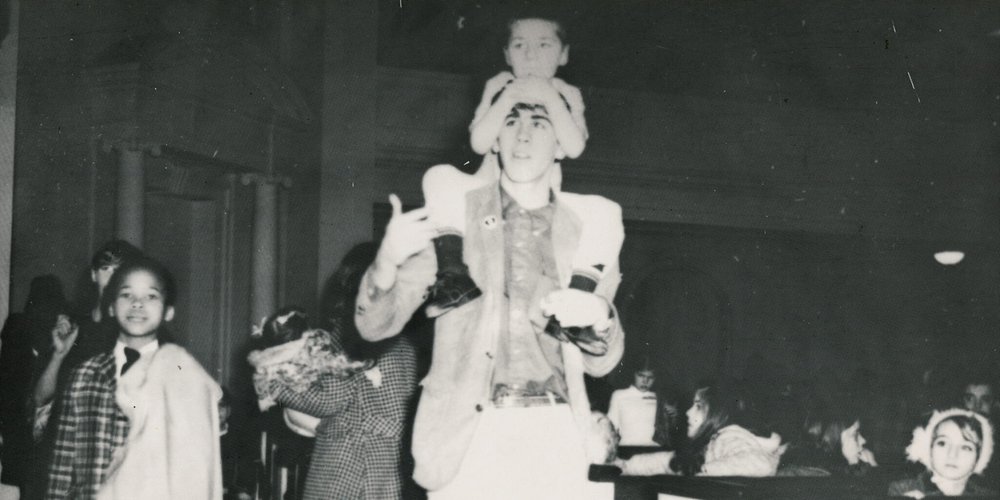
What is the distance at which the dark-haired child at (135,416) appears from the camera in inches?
82.1

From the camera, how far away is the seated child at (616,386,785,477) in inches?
101

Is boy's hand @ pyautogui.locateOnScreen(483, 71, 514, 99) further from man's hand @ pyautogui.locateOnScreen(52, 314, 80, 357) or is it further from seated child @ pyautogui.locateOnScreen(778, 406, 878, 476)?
seated child @ pyautogui.locateOnScreen(778, 406, 878, 476)

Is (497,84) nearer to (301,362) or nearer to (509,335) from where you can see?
(509,335)

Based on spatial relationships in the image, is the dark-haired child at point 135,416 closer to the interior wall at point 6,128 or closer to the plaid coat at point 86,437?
the plaid coat at point 86,437

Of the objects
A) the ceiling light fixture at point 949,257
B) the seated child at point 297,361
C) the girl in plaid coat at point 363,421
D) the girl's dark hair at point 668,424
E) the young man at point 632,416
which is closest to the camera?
the seated child at point 297,361

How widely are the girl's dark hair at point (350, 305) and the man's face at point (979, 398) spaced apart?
2185 mm

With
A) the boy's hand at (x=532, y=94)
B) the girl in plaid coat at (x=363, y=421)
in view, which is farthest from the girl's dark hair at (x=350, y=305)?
the boy's hand at (x=532, y=94)

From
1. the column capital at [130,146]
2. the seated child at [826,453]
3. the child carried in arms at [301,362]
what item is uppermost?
the column capital at [130,146]

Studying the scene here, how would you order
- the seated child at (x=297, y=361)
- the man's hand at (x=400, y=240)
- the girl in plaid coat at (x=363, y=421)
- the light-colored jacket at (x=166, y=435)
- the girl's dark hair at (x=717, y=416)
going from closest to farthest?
1. the man's hand at (x=400, y=240)
2. the light-colored jacket at (x=166, y=435)
3. the seated child at (x=297, y=361)
4. the girl in plaid coat at (x=363, y=421)
5. the girl's dark hair at (x=717, y=416)

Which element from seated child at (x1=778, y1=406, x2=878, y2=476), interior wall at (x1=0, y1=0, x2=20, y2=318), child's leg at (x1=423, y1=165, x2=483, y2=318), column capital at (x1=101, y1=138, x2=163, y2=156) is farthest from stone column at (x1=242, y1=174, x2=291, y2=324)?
child's leg at (x1=423, y1=165, x2=483, y2=318)

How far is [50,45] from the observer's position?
118 inches

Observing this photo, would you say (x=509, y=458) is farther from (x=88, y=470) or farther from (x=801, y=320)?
(x=801, y=320)

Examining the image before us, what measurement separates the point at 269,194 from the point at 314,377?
1.81m

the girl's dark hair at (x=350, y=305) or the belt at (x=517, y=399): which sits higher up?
the girl's dark hair at (x=350, y=305)
